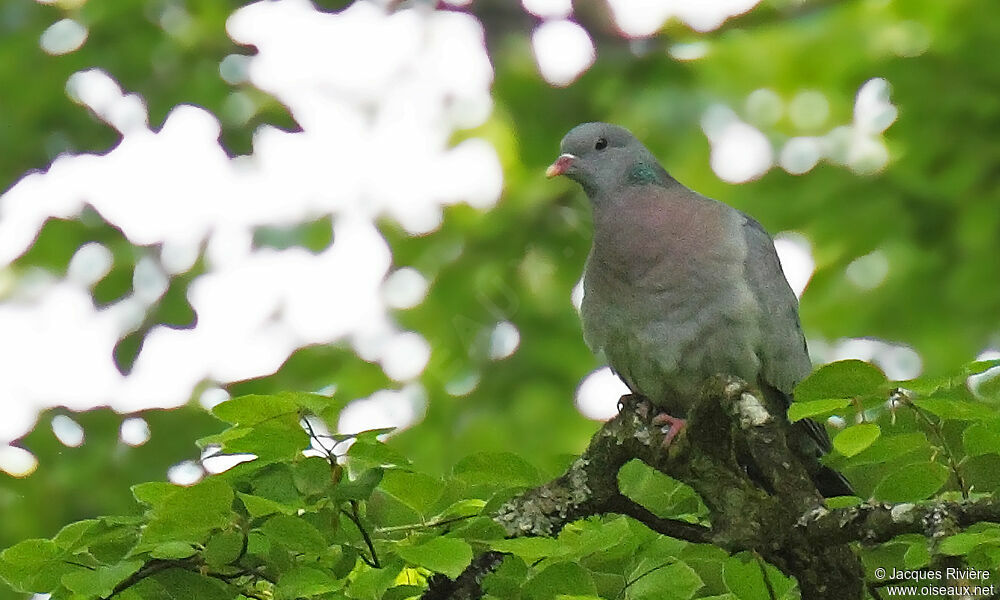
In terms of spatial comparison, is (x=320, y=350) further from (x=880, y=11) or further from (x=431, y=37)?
(x=880, y=11)

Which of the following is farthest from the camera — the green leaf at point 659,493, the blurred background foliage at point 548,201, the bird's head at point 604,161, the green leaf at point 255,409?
the blurred background foliage at point 548,201

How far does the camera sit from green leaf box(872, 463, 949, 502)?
1946 mm

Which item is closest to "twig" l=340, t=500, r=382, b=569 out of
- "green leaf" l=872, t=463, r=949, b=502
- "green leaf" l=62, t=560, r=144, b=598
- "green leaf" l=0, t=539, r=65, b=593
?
"green leaf" l=62, t=560, r=144, b=598

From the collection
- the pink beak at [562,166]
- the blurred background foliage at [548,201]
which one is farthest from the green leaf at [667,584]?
the blurred background foliage at [548,201]

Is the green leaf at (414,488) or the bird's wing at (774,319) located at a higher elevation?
the bird's wing at (774,319)

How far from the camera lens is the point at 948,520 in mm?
1824

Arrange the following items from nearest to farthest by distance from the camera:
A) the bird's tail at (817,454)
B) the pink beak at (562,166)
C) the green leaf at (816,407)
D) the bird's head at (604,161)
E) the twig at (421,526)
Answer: the green leaf at (816,407) < the twig at (421,526) < the bird's tail at (817,454) < the bird's head at (604,161) < the pink beak at (562,166)

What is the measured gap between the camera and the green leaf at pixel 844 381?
6.12ft

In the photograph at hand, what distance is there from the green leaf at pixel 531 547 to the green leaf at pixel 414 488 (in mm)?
137

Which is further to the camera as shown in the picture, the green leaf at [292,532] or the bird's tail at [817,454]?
the bird's tail at [817,454]

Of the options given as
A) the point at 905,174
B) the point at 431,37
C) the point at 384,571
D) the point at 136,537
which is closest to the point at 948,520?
the point at 384,571

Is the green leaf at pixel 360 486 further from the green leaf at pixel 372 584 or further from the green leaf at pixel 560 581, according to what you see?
the green leaf at pixel 560 581

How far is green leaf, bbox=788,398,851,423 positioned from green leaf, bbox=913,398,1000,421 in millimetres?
129

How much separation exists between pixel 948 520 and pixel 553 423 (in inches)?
163
